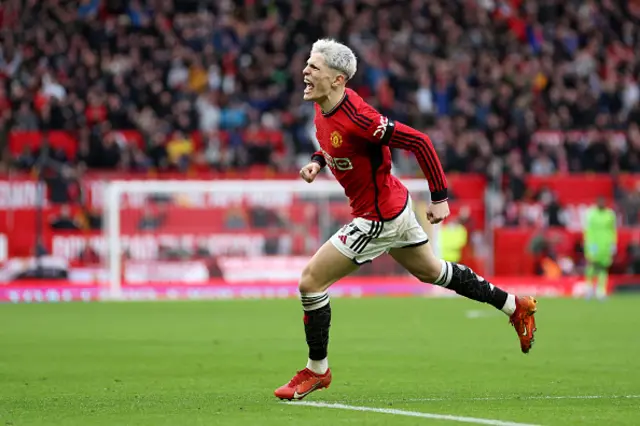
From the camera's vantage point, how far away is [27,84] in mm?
27562

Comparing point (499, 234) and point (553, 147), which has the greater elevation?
point (553, 147)

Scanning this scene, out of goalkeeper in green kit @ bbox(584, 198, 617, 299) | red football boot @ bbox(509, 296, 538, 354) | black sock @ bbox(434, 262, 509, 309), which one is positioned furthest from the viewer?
goalkeeper in green kit @ bbox(584, 198, 617, 299)

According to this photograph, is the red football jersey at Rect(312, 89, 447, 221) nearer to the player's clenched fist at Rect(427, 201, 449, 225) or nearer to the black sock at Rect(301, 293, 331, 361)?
the player's clenched fist at Rect(427, 201, 449, 225)

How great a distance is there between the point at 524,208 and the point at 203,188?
7.05 meters

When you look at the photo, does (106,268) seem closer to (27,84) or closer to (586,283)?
(27,84)

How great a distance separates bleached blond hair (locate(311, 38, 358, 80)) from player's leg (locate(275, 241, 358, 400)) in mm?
1163

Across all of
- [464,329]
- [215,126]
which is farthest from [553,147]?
[464,329]

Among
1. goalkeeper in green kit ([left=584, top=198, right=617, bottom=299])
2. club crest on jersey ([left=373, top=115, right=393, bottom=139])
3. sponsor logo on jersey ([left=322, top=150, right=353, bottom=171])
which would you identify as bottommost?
goalkeeper in green kit ([left=584, top=198, right=617, bottom=299])

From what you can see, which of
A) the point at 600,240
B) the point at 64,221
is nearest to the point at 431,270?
the point at 600,240

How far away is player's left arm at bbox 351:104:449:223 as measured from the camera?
8.21 m

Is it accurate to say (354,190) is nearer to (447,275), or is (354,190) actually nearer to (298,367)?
(447,275)

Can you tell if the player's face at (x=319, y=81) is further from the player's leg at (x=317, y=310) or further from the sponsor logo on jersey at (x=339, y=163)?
the player's leg at (x=317, y=310)

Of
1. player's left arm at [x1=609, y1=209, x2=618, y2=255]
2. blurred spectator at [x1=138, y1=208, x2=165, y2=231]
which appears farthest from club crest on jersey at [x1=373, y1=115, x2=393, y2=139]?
blurred spectator at [x1=138, y1=208, x2=165, y2=231]

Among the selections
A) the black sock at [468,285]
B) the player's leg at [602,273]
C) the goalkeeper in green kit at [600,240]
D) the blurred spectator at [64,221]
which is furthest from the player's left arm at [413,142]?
the blurred spectator at [64,221]
